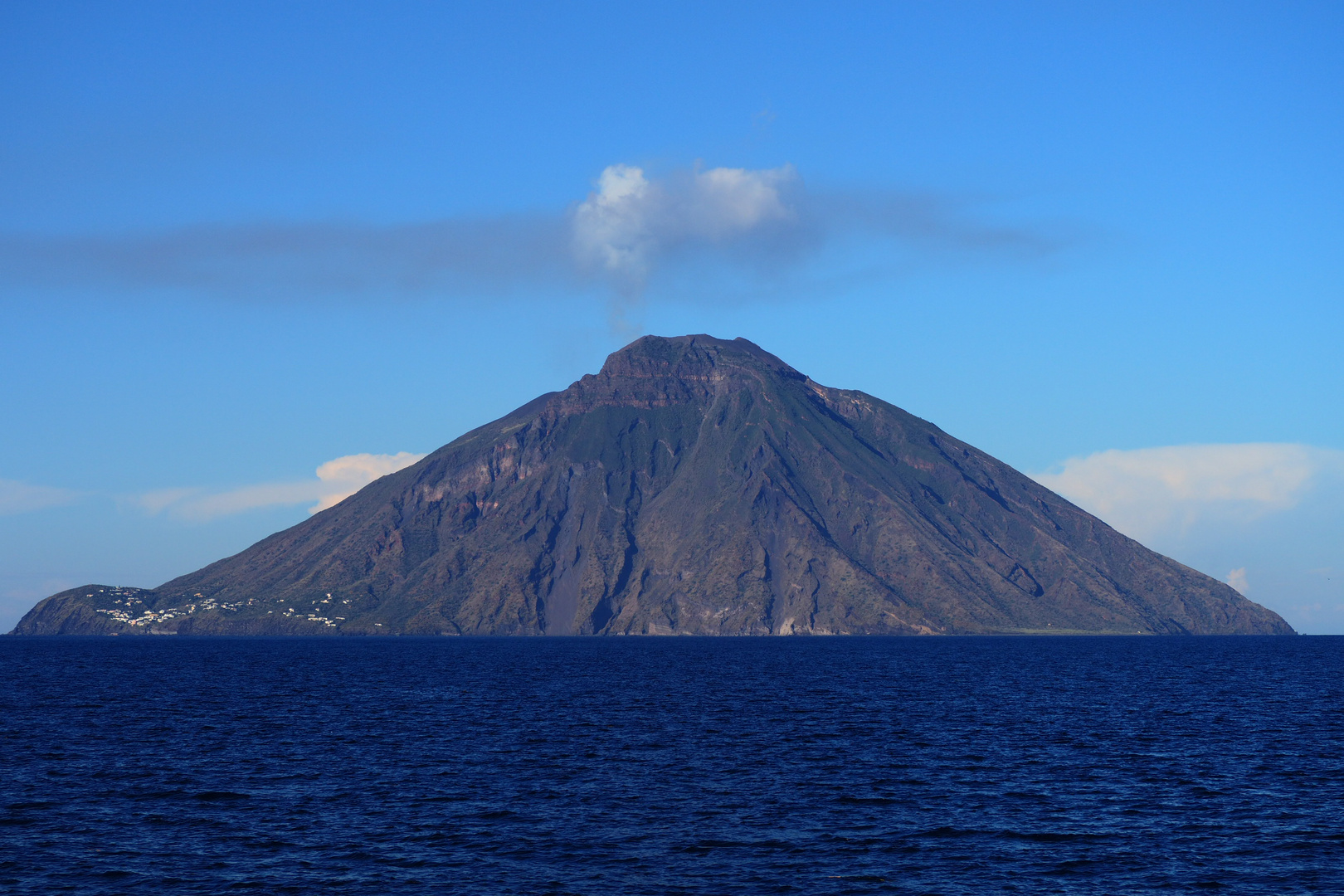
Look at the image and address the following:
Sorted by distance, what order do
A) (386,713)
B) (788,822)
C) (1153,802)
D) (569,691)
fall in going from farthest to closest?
(569,691), (386,713), (1153,802), (788,822)

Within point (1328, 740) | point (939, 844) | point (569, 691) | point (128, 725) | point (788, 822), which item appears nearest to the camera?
point (939, 844)

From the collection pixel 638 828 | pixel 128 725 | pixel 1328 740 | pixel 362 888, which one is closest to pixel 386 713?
pixel 128 725

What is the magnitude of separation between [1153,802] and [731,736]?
3802 centimetres

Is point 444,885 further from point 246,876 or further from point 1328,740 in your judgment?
point 1328,740

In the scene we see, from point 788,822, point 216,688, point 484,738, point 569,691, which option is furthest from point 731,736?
point 216,688

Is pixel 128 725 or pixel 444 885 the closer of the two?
pixel 444 885

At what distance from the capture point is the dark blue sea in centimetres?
5422

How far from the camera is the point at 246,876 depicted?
2106 inches

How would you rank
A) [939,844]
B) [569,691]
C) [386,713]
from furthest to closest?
[569,691] → [386,713] → [939,844]

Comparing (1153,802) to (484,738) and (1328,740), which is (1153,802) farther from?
(484,738)

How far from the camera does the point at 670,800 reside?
71000 millimetres

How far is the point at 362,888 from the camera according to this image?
169ft

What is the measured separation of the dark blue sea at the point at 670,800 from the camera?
54.2m

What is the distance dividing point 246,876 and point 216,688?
116m
